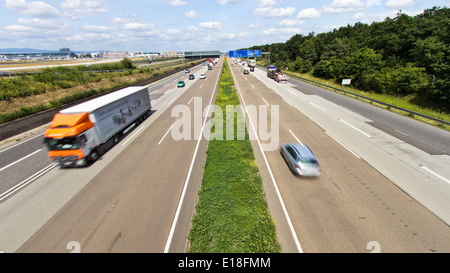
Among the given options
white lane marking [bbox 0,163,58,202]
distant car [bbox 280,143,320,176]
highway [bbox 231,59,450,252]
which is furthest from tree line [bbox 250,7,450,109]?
white lane marking [bbox 0,163,58,202]

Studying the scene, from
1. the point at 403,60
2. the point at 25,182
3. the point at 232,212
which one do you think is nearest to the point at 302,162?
the point at 232,212

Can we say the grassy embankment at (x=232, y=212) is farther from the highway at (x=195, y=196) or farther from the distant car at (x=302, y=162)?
the distant car at (x=302, y=162)

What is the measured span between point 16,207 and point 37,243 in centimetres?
404

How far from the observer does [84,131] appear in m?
13.4

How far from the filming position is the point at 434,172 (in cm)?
1235

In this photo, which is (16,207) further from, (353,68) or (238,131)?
(353,68)

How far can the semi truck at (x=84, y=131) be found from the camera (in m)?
12.7

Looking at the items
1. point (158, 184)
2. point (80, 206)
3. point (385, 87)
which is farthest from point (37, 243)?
point (385, 87)

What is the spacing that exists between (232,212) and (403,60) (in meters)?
49.7

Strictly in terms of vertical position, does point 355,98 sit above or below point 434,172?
above

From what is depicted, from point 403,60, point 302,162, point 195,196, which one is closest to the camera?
point 195,196

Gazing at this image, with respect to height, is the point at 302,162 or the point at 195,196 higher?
the point at 302,162

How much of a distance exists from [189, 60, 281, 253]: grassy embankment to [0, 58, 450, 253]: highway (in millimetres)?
786

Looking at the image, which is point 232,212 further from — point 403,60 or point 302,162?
point 403,60
